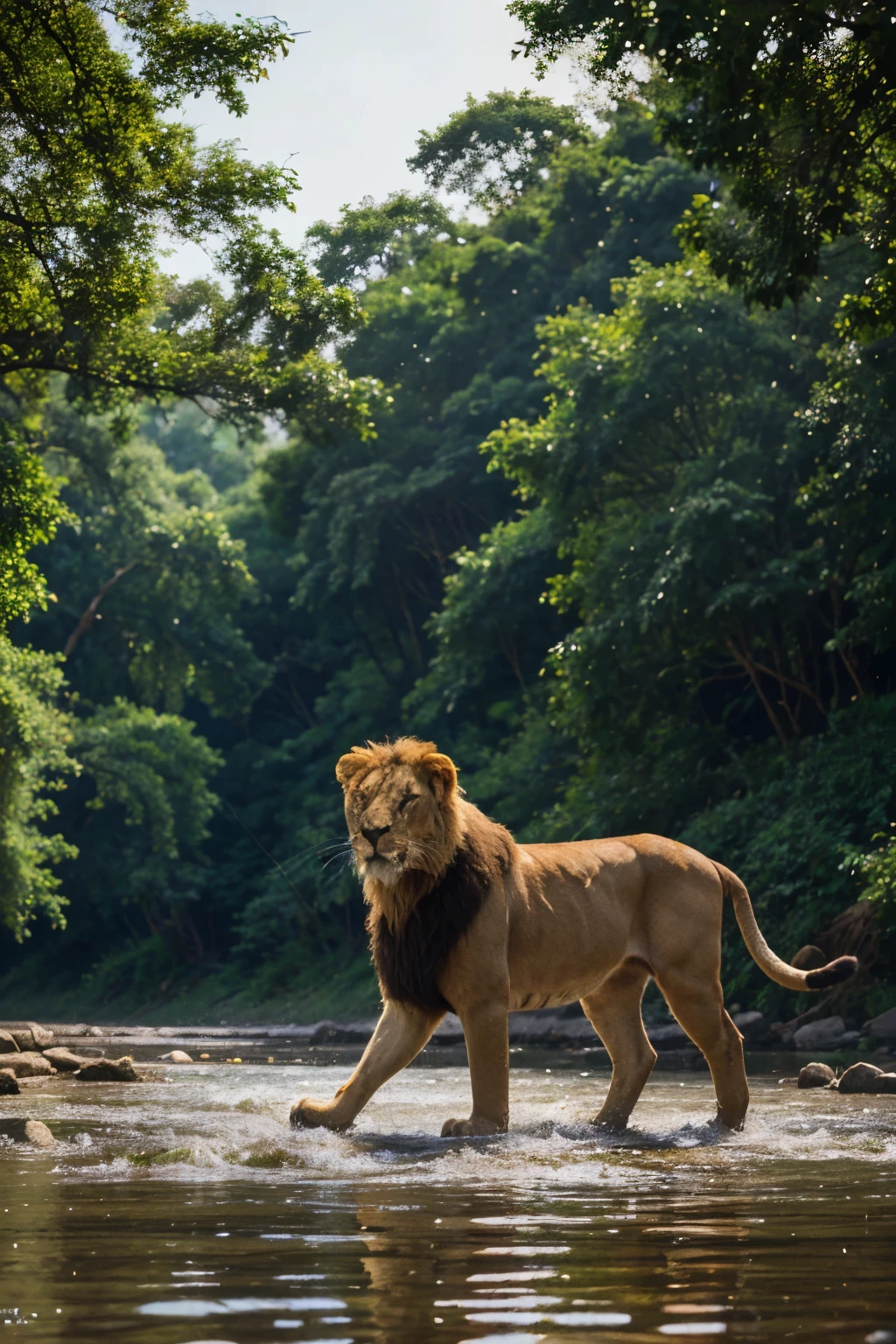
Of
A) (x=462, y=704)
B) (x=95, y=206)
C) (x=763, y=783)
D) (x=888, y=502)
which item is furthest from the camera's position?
(x=462, y=704)

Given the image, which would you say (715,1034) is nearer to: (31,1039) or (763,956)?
(763,956)

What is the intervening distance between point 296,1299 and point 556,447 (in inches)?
776

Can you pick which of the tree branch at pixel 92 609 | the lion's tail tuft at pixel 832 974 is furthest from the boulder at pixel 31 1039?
the tree branch at pixel 92 609

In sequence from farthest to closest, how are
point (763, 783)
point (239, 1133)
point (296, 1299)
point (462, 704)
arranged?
point (462, 704)
point (763, 783)
point (239, 1133)
point (296, 1299)

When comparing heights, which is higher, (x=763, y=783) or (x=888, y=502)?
(x=888, y=502)

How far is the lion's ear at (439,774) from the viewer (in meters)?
A: 7.00

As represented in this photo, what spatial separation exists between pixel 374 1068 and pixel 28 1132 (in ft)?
4.66

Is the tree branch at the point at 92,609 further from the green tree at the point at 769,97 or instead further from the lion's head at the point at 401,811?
the lion's head at the point at 401,811

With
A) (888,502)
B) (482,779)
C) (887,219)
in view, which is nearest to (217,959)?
(482,779)

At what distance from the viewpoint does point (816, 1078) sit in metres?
10.6

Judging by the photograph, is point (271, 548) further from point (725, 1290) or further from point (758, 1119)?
point (725, 1290)

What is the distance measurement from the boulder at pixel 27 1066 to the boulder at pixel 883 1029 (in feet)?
22.7

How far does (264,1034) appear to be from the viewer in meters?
21.8

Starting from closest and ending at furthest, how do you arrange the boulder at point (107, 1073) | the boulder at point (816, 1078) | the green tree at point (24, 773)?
the boulder at point (816, 1078) → the boulder at point (107, 1073) → the green tree at point (24, 773)
